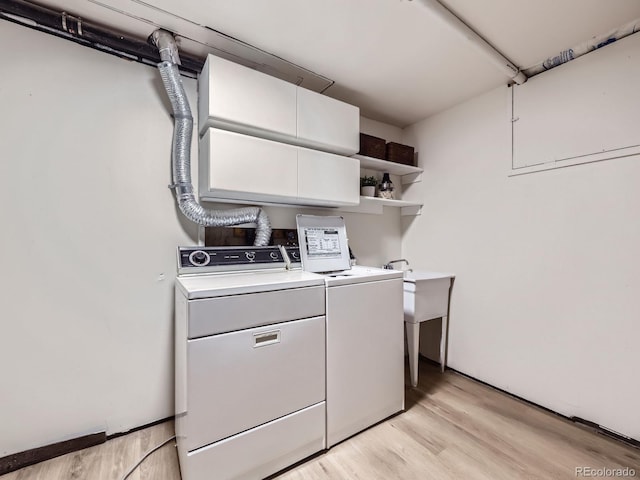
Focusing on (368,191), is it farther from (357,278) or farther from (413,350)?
(413,350)

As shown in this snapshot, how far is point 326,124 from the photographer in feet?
6.28

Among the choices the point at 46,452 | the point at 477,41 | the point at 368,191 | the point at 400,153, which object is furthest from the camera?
the point at 400,153

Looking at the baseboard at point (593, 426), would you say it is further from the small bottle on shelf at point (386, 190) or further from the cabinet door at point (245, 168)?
the cabinet door at point (245, 168)

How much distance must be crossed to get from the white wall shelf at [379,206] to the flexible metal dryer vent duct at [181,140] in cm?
112

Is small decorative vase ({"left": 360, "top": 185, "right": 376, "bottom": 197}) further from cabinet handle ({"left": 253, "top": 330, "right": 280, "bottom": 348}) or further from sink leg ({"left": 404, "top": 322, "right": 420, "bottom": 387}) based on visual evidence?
cabinet handle ({"left": 253, "top": 330, "right": 280, "bottom": 348})

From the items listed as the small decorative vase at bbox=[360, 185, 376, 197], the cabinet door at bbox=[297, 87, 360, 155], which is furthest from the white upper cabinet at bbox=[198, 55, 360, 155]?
the small decorative vase at bbox=[360, 185, 376, 197]

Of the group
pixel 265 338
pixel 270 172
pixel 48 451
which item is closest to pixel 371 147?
pixel 270 172

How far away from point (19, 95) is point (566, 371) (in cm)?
351

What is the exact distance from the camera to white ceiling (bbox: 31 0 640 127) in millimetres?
1354

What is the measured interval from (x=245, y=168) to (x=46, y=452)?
6.01 feet

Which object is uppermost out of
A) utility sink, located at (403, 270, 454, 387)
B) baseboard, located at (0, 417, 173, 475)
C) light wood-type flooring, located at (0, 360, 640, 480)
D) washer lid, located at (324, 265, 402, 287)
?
washer lid, located at (324, 265, 402, 287)

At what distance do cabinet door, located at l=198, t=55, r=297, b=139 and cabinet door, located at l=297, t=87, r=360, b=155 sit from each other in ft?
0.25

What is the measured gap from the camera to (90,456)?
4.67 ft

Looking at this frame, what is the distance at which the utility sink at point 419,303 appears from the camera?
83.4 inches
